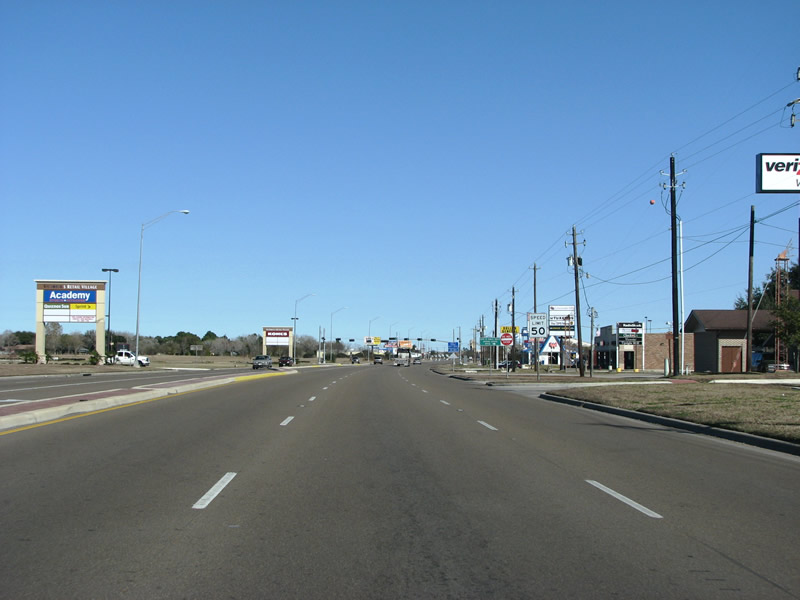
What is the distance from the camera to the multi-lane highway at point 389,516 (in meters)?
5.99

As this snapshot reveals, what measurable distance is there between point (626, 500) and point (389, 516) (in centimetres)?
318

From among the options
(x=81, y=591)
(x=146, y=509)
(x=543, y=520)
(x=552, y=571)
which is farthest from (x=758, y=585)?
(x=146, y=509)

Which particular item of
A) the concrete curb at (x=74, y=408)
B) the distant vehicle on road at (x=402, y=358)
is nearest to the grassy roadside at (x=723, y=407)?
the concrete curb at (x=74, y=408)

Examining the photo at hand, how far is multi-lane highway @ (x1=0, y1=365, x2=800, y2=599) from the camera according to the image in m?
5.99

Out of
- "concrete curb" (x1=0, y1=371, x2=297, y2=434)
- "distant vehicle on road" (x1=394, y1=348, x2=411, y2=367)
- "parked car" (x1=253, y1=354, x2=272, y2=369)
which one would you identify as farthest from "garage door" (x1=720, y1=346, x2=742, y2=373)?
"distant vehicle on road" (x1=394, y1=348, x2=411, y2=367)

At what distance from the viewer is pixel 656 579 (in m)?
6.11

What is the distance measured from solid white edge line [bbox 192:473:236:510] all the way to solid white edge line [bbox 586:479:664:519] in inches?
201

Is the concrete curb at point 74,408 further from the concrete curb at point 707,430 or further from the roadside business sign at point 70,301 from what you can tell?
the roadside business sign at point 70,301

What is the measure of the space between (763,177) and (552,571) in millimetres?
28118

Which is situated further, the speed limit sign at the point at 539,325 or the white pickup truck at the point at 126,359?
the white pickup truck at the point at 126,359

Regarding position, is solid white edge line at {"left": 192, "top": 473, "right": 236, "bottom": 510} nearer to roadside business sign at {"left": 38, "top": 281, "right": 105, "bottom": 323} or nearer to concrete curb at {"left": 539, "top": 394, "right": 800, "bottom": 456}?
concrete curb at {"left": 539, "top": 394, "right": 800, "bottom": 456}

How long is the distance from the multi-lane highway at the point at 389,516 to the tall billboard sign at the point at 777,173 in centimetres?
1821

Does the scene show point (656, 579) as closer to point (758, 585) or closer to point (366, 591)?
point (758, 585)

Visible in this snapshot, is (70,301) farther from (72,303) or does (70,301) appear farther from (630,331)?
(630,331)
